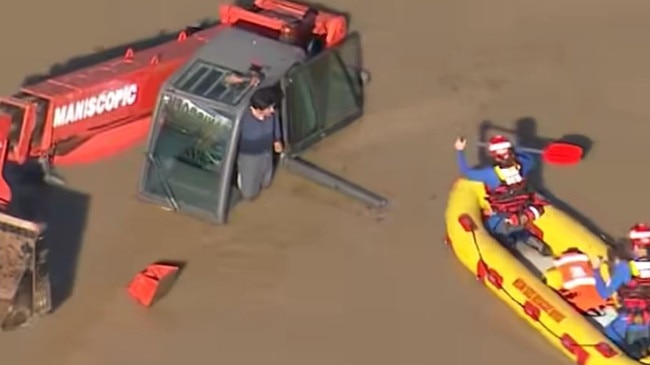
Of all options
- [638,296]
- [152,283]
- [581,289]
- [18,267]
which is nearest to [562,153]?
[581,289]

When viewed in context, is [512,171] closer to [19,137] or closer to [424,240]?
[424,240]

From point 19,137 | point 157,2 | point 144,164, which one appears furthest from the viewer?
point 157,2

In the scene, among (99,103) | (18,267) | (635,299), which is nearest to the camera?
(635,299)

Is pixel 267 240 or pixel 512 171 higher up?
pixel 512 171

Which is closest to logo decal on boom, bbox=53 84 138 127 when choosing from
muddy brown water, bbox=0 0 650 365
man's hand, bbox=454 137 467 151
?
muddy brown water, bbox=0 0 650 365

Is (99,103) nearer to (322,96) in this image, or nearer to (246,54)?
(246,54)

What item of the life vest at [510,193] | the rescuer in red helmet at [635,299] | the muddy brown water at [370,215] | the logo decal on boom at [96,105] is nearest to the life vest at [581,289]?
the rescuer in red helmet at [635,299]

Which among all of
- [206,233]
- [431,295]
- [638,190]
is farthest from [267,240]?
[638,190]
